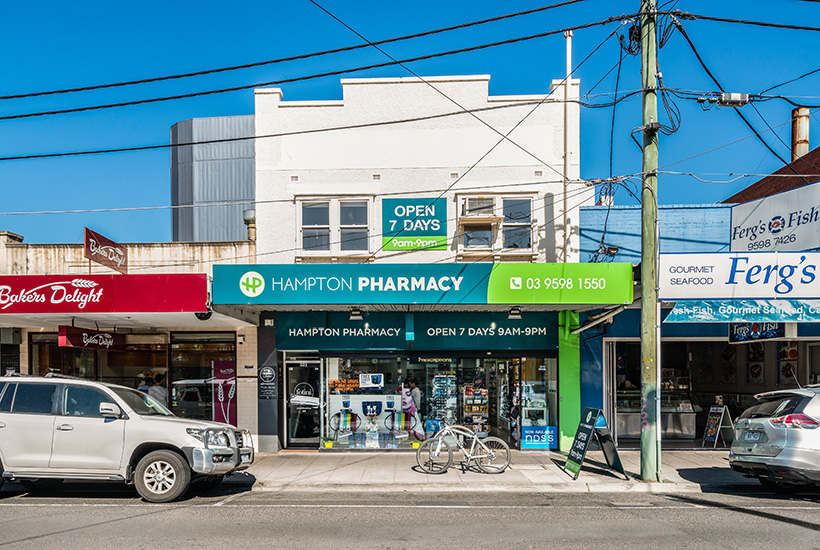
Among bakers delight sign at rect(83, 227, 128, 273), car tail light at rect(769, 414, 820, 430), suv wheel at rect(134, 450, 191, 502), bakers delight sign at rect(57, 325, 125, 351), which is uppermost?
bakers delight sign at rect(83, 227, 128, 273)

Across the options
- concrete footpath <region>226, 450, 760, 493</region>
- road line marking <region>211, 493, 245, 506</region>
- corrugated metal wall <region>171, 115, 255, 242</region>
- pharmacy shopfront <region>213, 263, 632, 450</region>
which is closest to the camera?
road line marking <region>211, 493, 245, 506</region>

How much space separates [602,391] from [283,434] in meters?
7.28

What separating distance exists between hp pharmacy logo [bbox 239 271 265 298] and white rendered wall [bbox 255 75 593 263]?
8.77ft

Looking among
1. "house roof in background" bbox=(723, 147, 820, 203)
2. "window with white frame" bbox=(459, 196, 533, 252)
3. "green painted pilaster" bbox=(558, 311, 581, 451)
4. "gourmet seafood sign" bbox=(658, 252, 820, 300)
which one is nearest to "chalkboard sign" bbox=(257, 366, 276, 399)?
"window with white frame" bbox=(459, 196, 533, 252)

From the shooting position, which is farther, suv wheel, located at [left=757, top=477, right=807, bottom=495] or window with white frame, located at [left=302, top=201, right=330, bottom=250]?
window with white frame, located at [left=302, top=201, right=330, bottom=250]

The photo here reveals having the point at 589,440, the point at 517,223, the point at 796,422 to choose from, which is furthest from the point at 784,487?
the point at 517,223

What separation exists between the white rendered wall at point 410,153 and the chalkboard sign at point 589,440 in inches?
173

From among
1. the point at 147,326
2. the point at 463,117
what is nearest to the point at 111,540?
the point at 147,326

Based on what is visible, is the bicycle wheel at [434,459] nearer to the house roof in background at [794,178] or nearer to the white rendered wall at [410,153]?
the white rendered wall at [410,153]

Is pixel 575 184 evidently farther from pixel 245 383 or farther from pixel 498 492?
pixel 245 383

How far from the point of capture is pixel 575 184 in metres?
14.8

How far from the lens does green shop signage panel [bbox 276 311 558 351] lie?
48.4 ft

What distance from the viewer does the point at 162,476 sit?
31.4ft

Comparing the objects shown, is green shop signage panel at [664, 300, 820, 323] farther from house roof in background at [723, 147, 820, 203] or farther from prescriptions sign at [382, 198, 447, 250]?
house roof in background at [723, 147, 820, 203]
